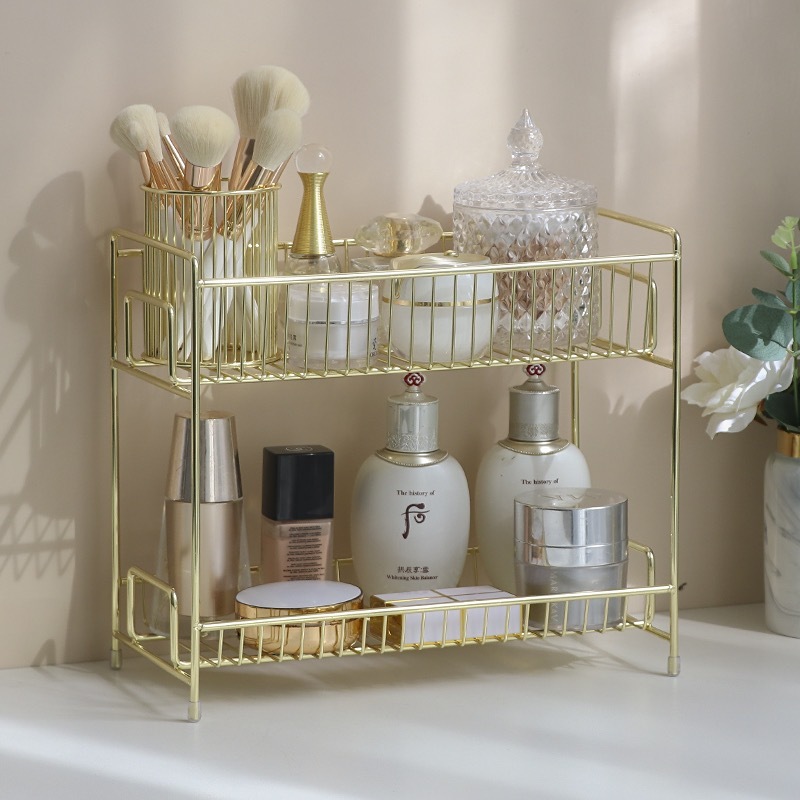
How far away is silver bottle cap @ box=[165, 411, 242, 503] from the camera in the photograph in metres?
1.01

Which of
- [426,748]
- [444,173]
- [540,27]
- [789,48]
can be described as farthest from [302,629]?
[789,48]

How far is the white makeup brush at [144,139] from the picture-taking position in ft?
3.17

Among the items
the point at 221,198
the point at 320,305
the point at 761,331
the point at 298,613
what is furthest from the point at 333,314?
the point at 761,331

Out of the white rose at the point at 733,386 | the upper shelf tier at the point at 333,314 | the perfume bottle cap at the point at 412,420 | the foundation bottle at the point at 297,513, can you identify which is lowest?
the foundation bottle at the point at 297,513

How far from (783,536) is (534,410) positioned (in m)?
0.25

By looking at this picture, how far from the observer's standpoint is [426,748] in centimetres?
94

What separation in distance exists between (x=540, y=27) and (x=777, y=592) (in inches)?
20.5

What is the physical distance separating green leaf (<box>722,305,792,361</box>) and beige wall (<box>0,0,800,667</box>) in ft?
0.32

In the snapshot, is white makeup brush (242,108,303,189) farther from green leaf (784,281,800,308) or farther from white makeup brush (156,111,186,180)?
green leaf (784,281,800,308)

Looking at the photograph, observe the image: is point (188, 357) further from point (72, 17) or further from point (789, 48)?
point (789, 48)

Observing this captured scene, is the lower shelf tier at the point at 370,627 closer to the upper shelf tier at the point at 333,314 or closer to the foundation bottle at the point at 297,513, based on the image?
the foundation bottle at the point at 297,513

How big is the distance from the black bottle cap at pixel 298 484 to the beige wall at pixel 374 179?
72 mm

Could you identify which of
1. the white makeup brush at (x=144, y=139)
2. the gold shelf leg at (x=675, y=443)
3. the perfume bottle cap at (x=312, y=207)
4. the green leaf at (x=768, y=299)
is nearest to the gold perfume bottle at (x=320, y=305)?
the perfume bottle cap at (x=312, y=207)

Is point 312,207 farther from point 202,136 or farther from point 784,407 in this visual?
point 784,407
